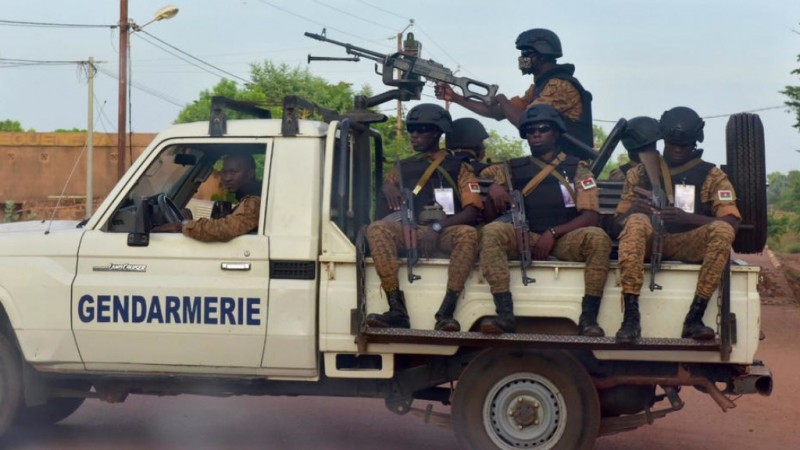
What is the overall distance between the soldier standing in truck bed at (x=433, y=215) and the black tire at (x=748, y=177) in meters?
1.50

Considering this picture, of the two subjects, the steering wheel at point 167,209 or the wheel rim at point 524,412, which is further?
the steering wheel at point 167,209

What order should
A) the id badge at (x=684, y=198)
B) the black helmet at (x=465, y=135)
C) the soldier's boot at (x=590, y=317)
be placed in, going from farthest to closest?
the black helmet at (x=465, y=135), the id badge at (x=684, y=198), the soldier's boot at (x=590, y=317)

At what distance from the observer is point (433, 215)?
655 cm

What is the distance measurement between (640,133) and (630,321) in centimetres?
143

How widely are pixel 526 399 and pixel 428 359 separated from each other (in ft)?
2.00

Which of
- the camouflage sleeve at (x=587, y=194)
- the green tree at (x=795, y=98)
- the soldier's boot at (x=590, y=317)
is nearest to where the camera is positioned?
the soldier's boot at (x=590, y=317)

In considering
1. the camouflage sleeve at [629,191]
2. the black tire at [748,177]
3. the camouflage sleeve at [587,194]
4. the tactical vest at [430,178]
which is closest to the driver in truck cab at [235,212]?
the tactical vest at [430,178]

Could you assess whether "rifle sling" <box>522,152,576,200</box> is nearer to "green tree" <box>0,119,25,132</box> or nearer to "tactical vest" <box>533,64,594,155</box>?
"tactical vest" <box>533,64,594,155</box>

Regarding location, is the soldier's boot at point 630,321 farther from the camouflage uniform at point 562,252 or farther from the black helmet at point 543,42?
the black helmet at point 543,42

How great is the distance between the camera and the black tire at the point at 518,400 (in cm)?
634

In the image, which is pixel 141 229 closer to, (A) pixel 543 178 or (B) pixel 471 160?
(B) pixel 471 160

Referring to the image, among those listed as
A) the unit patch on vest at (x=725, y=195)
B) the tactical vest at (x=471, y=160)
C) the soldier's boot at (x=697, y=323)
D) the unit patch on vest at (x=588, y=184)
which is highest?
the tactical vest at (x=471, y=160)

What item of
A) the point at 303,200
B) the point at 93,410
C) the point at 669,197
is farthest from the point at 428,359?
the point at 93,410

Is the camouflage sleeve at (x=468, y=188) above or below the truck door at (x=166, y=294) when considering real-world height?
above
